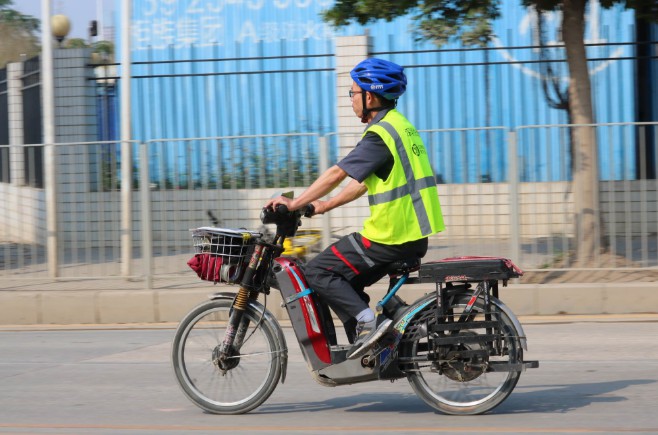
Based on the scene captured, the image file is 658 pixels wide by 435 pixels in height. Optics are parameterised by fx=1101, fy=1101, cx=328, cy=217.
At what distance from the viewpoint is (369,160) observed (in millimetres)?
5910

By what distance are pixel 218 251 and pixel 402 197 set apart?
1.07 m

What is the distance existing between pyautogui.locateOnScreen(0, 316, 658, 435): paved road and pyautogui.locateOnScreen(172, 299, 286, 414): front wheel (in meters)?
0.12

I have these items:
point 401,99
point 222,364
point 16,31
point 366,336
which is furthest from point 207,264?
point 16,31

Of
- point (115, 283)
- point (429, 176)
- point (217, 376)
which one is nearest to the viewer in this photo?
point (429, 176)

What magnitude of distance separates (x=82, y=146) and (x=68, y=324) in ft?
6.39

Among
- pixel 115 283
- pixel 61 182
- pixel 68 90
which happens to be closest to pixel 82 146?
pixel 61 182

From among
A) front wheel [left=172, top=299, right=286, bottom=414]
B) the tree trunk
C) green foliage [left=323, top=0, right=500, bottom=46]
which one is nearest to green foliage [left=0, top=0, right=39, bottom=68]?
green foliage [left=323, top=0, right=500, bottom=46]

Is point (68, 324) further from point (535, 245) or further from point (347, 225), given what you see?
point (535, 245)

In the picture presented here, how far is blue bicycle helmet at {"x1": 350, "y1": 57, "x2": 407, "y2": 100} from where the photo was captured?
6035 millimetres

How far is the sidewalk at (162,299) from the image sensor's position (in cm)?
1071

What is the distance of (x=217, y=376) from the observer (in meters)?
6.46

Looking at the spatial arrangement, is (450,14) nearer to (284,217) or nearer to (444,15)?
(444,15)

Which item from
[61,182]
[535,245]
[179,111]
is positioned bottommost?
[535,245]

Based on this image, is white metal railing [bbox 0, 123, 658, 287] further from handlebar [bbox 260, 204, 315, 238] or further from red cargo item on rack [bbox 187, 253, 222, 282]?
red cargo item on rack [bbox 187, 253, 222, 282]
